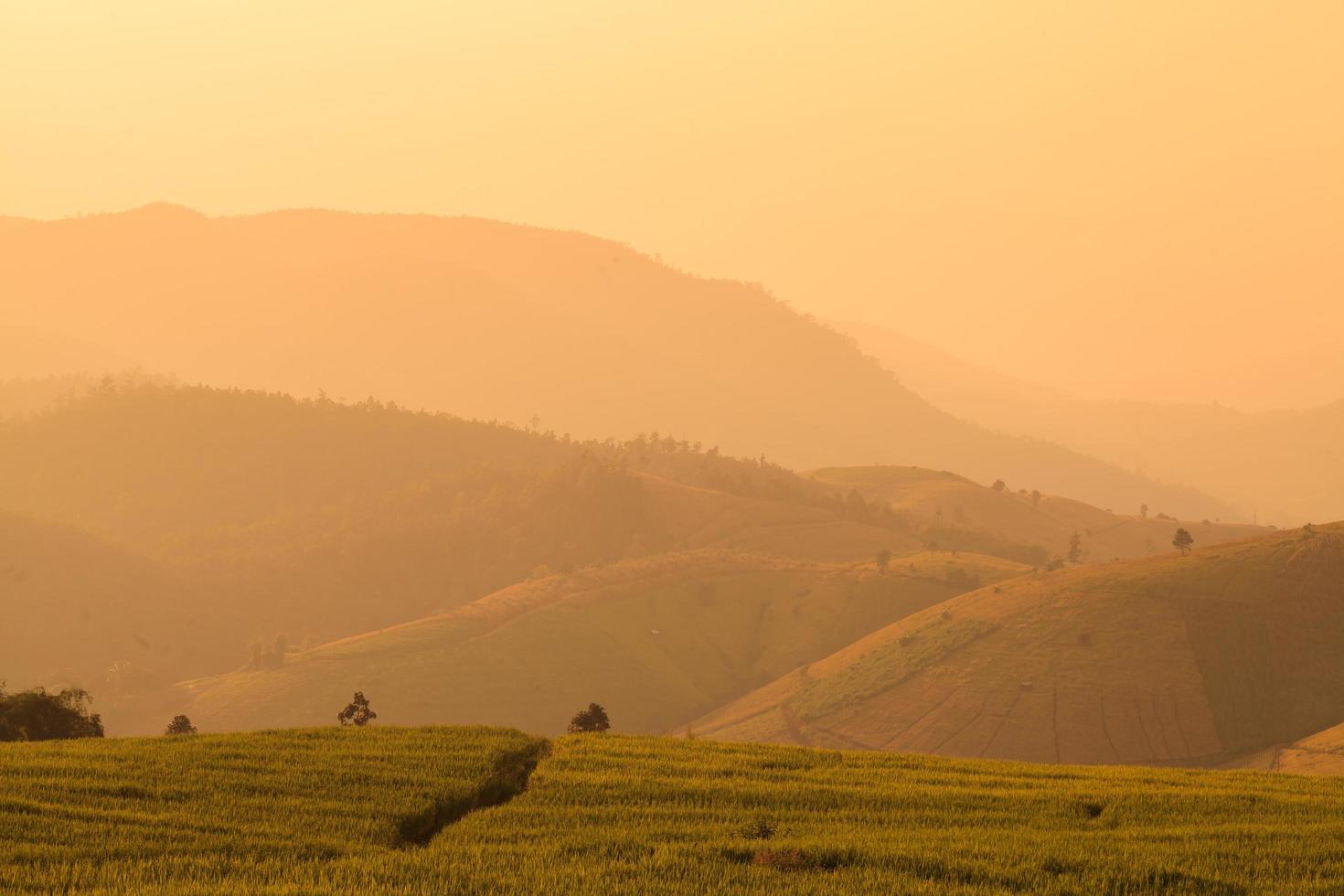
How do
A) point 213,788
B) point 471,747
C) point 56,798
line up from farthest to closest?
1. point 471,747
2. point 213,788
3. point 56,798

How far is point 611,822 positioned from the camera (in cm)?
4144

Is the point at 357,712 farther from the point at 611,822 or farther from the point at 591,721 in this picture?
the point at 611,822

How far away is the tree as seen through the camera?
231 ft

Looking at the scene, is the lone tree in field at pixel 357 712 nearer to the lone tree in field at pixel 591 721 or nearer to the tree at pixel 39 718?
the lone tree in field at pixel 591 721

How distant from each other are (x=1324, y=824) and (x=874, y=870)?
17.3 meters

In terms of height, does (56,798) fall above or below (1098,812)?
above

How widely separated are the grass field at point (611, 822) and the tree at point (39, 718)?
2207 centimetres

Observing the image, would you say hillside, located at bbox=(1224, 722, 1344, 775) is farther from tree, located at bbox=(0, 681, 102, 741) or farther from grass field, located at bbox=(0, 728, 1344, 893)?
tree, located at bbox=(0, 681, 102, 741)

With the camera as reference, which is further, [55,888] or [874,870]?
[874,870]

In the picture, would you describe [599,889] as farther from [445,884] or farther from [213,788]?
[213,788]

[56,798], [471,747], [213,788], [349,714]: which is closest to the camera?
[56,798]

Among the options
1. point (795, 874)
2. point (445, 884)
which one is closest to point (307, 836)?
point (445, 884)

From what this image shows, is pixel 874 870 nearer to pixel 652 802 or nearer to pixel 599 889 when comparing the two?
pixel 599 889

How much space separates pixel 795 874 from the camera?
3466cm
